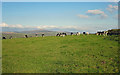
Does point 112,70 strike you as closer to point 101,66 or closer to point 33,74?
point 101,66

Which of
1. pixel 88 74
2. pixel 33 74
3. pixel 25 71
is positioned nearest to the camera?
pixel 88 74

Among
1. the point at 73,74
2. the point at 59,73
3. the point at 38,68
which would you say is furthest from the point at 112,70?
the point at 38,68

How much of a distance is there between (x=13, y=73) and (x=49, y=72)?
502cm

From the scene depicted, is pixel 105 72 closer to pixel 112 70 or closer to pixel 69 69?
pixel 112 70

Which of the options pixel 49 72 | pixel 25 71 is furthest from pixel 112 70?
pixel 25 71

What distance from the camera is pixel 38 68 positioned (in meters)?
18.2

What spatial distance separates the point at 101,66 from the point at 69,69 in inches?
179

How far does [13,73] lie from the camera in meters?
17.2

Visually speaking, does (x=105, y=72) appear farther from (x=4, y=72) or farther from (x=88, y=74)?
(x=4, y=72)

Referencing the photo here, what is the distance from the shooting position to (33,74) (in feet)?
53.3

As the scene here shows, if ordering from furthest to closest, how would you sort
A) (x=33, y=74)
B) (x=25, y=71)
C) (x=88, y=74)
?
(x=25, y=71) → (x=33, y=74) → (x=88, y=74)

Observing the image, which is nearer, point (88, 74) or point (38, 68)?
point (88, 74)

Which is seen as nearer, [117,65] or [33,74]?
[33,74]

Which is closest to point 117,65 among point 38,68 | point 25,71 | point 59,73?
point 59,73
